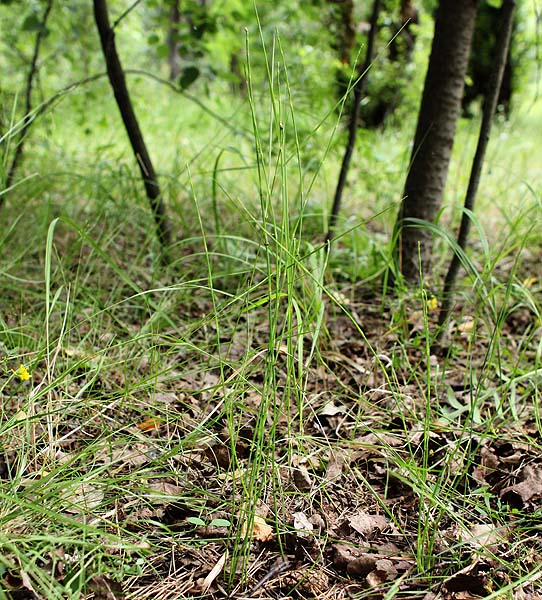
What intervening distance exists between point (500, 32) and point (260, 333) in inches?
45.0

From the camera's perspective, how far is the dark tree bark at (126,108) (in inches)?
82.4

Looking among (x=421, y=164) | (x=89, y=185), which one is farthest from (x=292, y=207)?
(x=89, y=185)

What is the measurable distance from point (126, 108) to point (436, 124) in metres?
1.15

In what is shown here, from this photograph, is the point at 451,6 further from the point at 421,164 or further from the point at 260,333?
the point at 260,333

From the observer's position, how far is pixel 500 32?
5.49 ft

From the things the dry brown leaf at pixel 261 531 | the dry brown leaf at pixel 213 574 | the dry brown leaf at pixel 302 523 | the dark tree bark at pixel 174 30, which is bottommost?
the dry brown leaf at pixel 213 574

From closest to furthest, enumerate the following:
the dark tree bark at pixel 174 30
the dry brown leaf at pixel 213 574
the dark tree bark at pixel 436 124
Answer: the dry brown leaf at pixel 213 574, the dark tree bark at pixel 436 124, the dark tree bark at pixel 174 30

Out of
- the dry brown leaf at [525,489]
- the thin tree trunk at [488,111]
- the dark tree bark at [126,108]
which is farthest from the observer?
the dark tree bark at [126,108]

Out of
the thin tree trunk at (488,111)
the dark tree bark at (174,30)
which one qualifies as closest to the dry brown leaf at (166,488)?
the thin tree trunk at (488,111)

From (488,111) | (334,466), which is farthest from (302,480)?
(488,111)

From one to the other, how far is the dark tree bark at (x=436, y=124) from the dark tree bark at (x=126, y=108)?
2.89 feet

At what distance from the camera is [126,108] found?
2.19 m

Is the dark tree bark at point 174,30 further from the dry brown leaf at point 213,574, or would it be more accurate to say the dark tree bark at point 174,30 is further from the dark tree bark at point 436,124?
the dry brown leaf at point 213,574

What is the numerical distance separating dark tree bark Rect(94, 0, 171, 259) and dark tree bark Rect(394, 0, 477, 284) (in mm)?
880
